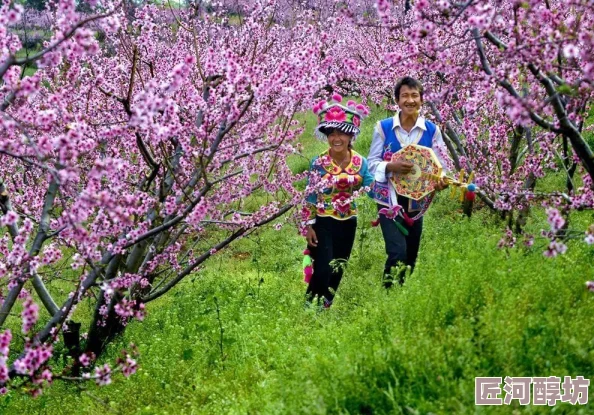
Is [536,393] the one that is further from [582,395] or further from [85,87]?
[85,87]

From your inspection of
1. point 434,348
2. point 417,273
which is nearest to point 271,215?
point 417,273

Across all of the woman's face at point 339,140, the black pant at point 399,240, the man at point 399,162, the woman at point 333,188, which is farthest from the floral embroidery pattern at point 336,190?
the black pant at point 399,240

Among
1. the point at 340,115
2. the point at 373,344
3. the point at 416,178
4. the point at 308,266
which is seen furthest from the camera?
the point at 308,266

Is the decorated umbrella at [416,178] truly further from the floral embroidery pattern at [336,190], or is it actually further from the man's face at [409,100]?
the floral embroidery pattern at [336,190]

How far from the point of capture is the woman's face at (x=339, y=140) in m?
5.80

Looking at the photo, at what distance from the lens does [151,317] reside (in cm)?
708

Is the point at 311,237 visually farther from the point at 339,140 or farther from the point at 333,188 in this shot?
the point at 339,140

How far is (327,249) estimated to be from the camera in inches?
233

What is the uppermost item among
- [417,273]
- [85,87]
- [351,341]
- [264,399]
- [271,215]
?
[85,87]

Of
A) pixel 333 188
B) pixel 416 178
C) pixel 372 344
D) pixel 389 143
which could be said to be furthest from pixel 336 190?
pixel 372 344

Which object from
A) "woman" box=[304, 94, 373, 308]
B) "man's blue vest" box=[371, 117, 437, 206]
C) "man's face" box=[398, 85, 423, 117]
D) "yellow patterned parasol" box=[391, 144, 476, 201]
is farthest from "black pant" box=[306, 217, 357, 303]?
"man's face" box=[398, 85, 423, 117]

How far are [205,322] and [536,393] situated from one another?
12.0 ft

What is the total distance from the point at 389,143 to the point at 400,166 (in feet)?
1.19

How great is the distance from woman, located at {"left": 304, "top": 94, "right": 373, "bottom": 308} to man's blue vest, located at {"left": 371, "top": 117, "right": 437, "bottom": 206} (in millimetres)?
249
